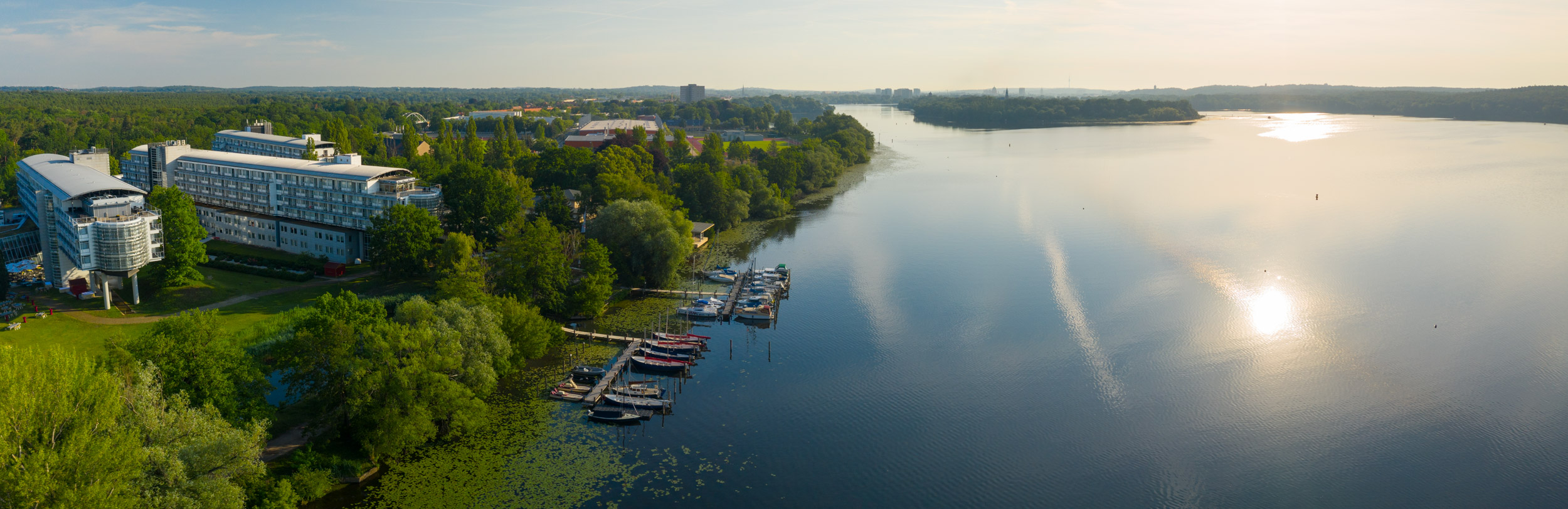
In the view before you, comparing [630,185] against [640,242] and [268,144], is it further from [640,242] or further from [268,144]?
[268,144]

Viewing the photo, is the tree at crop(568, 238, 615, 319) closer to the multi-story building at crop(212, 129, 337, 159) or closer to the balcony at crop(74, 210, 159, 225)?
the balcony at crop(74, 210, 159, 225)

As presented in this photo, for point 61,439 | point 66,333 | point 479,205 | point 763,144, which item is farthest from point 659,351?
point 763,144

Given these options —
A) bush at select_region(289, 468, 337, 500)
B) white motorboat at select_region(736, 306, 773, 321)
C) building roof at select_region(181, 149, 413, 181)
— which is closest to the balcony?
building roof at select_region(181, 149, 413, 181)

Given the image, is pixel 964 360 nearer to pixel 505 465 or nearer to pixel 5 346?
pixel 505 465

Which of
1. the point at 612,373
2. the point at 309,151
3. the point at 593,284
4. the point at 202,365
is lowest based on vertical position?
the point at 612,373

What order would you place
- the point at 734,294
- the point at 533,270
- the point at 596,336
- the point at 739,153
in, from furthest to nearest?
the point at 739,153
the point at 734,294
the point at 533,270
the point at 596,336

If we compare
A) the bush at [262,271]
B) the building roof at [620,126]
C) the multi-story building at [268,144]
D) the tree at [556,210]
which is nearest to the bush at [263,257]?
the bush at [262,271]

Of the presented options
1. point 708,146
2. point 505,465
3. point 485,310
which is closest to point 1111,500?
point 505,465

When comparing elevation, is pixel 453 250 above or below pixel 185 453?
above
